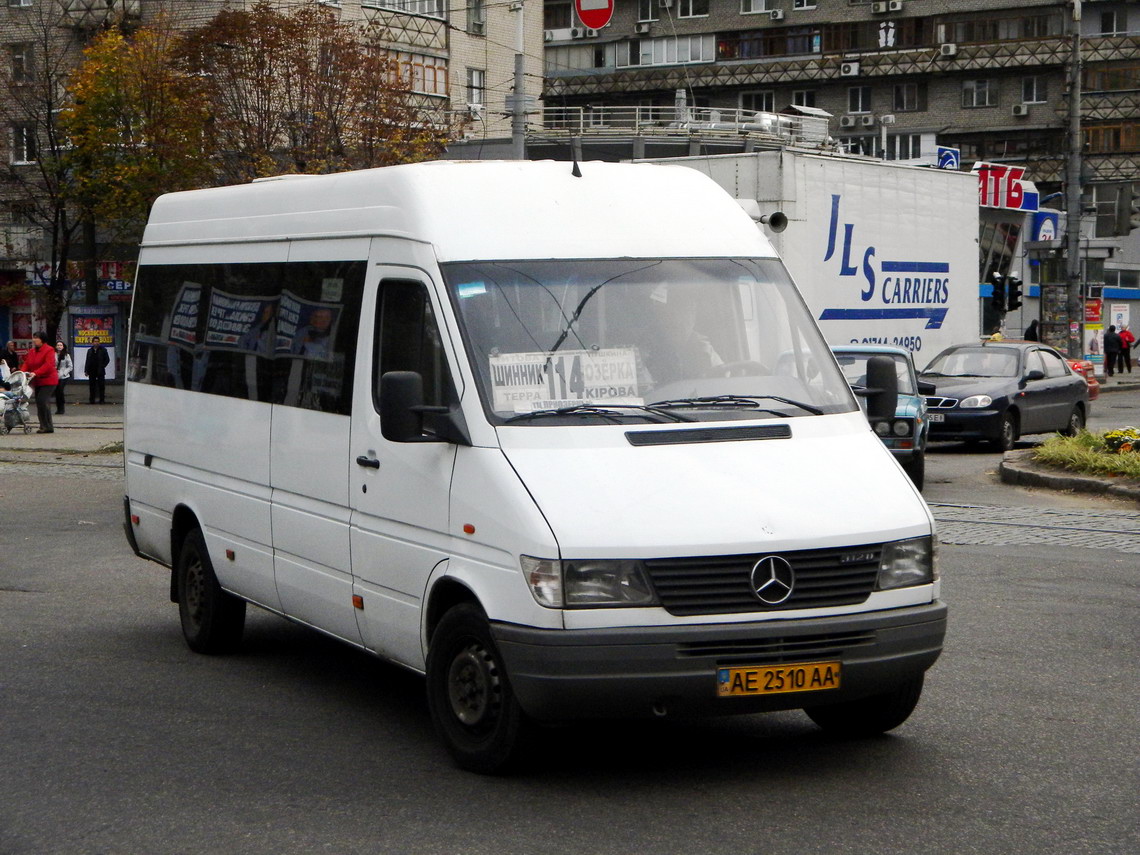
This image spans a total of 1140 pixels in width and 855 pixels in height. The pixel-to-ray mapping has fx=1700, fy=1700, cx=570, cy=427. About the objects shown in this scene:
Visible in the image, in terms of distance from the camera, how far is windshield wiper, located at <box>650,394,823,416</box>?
646 centimetres

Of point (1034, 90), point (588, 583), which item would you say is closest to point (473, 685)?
point (588, 583)

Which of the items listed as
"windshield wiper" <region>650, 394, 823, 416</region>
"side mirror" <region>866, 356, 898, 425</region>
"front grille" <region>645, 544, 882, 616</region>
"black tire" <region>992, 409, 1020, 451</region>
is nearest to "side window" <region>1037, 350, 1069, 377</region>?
"black tire" <region>992, 409, 1020, 451</region>

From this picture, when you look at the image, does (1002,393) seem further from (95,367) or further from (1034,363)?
(95,367)

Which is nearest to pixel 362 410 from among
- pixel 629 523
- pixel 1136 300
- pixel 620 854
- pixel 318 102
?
pixel 629 523

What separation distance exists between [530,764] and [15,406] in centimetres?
2592

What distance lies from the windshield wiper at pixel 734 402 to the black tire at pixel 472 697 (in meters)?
1.10

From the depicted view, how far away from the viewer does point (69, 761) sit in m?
6.52

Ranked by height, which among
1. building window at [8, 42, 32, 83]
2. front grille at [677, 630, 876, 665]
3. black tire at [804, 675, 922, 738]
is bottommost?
black tire at [804, 675, 922, 738]

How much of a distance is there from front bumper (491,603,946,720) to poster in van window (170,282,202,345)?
12.7ft

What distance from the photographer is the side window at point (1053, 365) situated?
24.5 m

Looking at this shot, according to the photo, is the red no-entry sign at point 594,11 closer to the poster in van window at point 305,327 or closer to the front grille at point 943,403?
the front grille at point 943,403

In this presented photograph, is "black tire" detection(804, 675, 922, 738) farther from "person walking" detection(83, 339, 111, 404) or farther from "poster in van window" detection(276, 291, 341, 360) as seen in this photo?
"person walking" detection(83, 339, 111, 404)

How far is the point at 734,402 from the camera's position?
654 cm

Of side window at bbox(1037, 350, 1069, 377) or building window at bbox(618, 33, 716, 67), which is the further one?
building window at bbox(618, 33, 716, 67)
